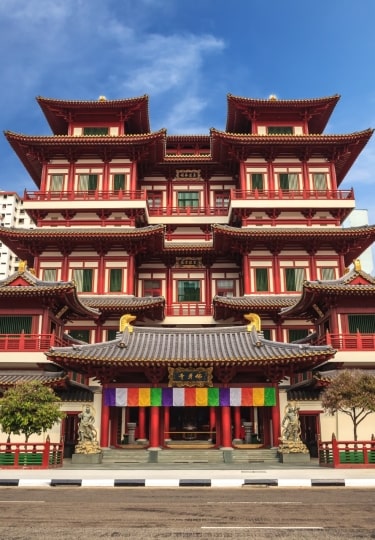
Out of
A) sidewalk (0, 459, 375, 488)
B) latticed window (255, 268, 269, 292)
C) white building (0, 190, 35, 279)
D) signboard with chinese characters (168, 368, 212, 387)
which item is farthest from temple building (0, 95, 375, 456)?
white building (0, 190, 35, 279)

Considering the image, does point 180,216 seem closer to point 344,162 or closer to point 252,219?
point 252,219

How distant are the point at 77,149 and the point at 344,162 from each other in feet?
70.9

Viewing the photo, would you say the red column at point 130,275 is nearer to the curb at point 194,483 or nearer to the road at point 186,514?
the curb at point 194,483

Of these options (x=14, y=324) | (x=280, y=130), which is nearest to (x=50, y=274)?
(x=14, y=324)

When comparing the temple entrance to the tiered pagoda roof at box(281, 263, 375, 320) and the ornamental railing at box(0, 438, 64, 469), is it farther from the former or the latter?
the ornamental railing at box(0, 438, 64, 469)

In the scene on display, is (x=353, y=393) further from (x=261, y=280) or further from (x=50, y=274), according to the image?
(x=50, y=274)

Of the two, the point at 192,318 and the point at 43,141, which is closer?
the point at 192,318

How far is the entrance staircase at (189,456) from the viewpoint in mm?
22547

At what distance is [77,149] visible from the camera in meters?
38.2

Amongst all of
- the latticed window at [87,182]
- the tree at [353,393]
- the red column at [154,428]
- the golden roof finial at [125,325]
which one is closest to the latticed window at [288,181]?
the latticed window at [87,182]

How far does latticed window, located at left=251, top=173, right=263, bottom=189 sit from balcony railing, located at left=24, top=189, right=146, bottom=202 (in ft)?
28.1

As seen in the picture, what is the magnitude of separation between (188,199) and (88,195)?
8518 millimetres

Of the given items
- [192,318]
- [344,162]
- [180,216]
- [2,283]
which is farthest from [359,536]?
[344,162]

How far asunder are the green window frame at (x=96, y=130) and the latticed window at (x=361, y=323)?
24716 millimetres
